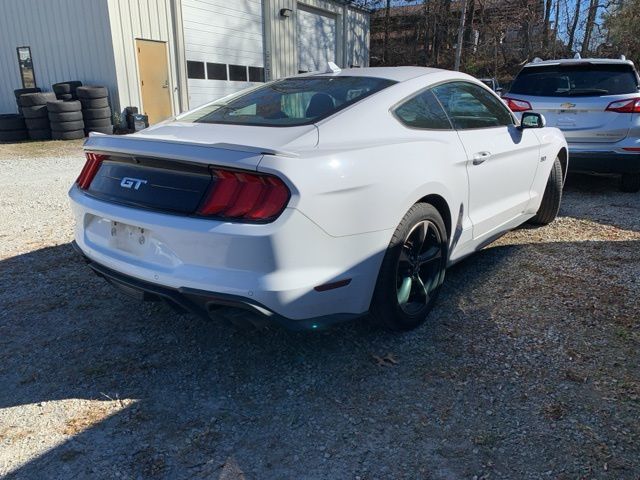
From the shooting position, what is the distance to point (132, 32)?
12.7 meters

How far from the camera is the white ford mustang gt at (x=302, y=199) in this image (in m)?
2.29

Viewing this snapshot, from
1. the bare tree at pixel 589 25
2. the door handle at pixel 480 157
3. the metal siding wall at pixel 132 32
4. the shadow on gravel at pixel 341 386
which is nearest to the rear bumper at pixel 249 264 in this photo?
the shadow on gravel at pixel 341 386

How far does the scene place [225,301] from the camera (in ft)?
7.57

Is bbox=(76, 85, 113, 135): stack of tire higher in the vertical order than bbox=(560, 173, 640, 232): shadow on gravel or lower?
higher

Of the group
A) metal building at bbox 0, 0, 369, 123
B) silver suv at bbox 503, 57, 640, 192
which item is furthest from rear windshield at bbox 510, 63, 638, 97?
metal building at bbox 0, 0, 369, 123

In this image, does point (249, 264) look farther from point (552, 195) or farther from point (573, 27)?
point (573, 27)

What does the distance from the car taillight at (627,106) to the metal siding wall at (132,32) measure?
10.6 meters

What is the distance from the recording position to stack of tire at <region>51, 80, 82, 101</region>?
12375 millimetres

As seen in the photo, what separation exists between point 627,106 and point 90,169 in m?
5.89

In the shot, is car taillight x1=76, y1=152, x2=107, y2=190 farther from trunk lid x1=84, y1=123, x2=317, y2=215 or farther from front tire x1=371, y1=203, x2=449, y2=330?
front tire x1=371, y1=203, x2=449, y2=330

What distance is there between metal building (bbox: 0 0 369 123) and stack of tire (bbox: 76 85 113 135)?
1.27ft

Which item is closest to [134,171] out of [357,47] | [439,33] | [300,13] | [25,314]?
[25,314]

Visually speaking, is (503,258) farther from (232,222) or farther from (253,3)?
(253,3)

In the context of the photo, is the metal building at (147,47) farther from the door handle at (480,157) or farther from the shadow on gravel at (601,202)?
the door handle at (480,157)
